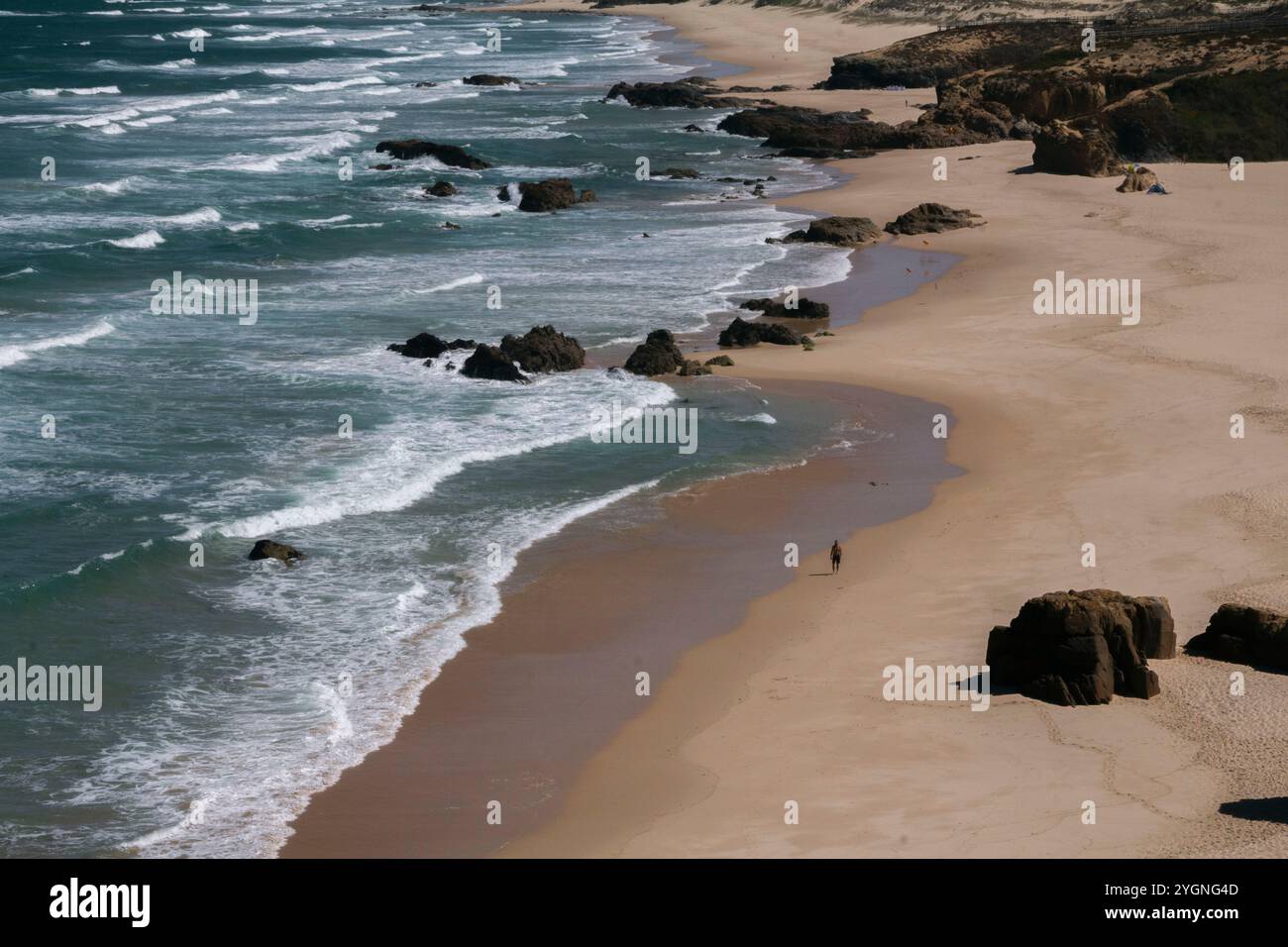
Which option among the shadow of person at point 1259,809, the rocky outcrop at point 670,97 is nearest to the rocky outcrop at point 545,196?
the rocky outcrop at point 670,97

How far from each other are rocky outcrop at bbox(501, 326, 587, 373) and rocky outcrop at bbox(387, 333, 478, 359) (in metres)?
1.21

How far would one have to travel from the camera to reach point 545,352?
32.9m

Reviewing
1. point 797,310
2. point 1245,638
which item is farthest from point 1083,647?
point 797,310

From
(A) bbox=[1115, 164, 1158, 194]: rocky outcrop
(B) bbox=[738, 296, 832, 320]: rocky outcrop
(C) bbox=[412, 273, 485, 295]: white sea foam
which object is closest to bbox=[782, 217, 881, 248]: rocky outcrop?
(B) bbox=[738, 296, 832, 320]: rocky outcrop

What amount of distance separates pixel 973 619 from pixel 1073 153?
38.7 metres

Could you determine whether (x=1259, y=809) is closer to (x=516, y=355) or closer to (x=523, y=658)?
(x=523, y=658)

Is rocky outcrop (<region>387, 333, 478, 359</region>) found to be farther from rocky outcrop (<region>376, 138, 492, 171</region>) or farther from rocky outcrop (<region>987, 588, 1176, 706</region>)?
rocky outcrop (<region>376, 138, 492, 171</region>)

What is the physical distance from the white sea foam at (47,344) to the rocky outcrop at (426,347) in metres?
6.97

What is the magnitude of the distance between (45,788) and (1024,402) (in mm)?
19622

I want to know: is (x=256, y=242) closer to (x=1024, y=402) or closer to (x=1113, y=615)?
(x=1024, y=402)

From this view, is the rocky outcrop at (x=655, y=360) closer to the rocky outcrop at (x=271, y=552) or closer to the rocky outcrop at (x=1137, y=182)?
the rocky outcrop at (x=271, y=552)

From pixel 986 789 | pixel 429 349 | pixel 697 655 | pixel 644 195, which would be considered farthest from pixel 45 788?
Answer: pixel 644 195

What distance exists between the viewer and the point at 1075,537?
22781 millimetres

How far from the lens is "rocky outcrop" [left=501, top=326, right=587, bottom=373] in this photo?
32844 mm
